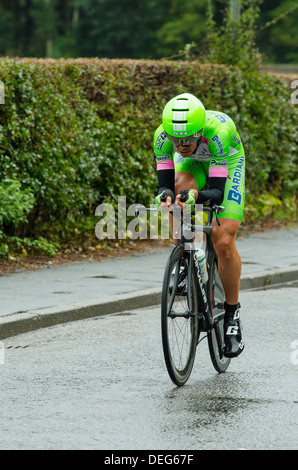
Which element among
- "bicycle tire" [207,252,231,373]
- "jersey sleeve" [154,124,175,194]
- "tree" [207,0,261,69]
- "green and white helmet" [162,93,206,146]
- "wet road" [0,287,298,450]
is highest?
"tree" [207,0,261,69]

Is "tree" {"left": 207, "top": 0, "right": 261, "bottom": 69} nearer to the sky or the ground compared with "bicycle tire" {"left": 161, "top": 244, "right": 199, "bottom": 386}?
nearer to the sky

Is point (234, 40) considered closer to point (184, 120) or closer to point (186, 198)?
point (184, 120)

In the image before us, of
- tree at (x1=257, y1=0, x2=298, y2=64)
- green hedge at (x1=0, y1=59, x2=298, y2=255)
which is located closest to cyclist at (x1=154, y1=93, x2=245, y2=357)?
green hedge at (x1=0, y1=59, x2=298, y2=255)

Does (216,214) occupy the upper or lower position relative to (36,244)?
upper

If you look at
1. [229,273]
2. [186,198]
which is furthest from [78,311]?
[186,198]

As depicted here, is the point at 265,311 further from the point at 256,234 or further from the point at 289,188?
the point at 289,188

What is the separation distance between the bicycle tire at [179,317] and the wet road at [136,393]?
0.52 ft

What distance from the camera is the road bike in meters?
5.43

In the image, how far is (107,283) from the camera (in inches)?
366

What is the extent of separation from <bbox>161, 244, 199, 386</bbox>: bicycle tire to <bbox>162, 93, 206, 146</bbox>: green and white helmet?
689 mm

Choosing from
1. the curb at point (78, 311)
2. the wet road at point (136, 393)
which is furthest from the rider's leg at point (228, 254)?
the curb at point (78, 311)

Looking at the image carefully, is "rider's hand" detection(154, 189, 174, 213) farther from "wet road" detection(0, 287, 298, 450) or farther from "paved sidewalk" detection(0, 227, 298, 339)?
"paved sidewalk" detection(0, 227, 298, 339)

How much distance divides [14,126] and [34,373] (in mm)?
4650
